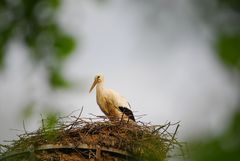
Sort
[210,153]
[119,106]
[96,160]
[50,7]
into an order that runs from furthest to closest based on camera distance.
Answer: [119,106], [96,160], [50,7], [210,153]

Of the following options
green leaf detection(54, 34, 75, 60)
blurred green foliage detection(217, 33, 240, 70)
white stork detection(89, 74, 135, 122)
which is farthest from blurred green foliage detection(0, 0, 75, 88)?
white stork detection(89, 74, 135, 122)

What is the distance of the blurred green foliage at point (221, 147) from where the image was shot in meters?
0.91

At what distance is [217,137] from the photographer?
923mm

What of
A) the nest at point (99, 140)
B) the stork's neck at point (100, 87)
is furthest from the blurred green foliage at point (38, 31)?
A: the stork's neck at point (100, 87)

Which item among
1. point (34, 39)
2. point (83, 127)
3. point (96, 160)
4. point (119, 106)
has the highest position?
point (119, 106)

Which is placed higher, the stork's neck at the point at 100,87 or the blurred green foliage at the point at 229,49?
the stork's neck at the point at 100,87

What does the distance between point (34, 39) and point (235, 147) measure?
59 cm

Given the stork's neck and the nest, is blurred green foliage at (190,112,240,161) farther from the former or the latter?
the stork's neck

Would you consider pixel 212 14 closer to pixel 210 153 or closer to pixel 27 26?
pixel 210 153

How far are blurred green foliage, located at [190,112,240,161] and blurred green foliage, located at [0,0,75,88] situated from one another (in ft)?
1.51

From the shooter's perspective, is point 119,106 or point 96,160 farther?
point 119,106

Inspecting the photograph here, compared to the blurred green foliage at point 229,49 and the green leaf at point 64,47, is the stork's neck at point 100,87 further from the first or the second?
the blurred green foliage at point 229,49

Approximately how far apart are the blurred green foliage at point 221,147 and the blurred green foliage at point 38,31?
0.46m

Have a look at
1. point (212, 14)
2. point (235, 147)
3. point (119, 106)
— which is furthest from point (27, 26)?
point (119, 106)
